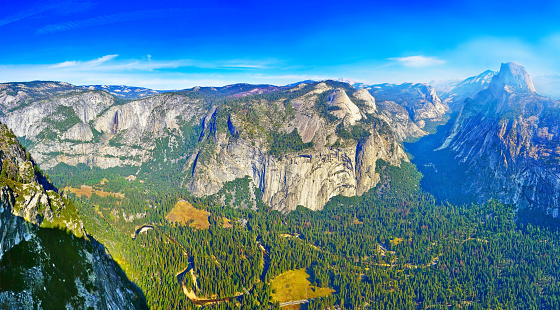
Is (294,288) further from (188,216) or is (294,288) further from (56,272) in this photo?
(56,272)

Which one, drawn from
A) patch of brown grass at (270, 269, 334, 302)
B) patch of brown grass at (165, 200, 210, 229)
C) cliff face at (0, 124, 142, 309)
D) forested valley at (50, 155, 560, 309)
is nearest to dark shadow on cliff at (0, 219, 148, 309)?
cliff face at (0, 124, 142, 309)

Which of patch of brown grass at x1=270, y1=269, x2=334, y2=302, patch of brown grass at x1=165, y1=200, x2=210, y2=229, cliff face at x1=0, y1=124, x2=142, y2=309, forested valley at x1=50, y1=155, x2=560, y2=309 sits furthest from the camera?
patch of brown grass at x1=165, y1=200, x2=210, y2=229

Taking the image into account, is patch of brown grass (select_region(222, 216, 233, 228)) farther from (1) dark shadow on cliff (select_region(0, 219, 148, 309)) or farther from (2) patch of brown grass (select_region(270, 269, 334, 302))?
(1) dark shadow on cliff (select_region(0, 219, 148, 309))

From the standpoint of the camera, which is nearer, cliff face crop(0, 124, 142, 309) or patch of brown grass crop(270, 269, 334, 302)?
cliff face crop(0, 124, 142, 309)

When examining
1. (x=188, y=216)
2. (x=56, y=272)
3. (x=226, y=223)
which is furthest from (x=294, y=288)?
(x=56, y=272)

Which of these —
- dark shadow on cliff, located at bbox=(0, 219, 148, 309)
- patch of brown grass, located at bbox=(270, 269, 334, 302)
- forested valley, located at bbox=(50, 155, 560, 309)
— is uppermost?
dark shadow on cliff, located at bbox=(0, 219, 148, 309)

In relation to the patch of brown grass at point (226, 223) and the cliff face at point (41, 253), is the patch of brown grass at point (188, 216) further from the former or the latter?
the cliff face at point (41, 253)

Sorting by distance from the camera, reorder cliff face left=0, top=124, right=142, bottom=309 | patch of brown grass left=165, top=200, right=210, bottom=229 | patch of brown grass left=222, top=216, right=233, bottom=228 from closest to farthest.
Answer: cliff face left=0, top=124, right=142, bottom=309, patch of brown grass left=165, top=200, right=210, bottom=229, patch of brown grass left=222, top=216, right=233, bottom=228
